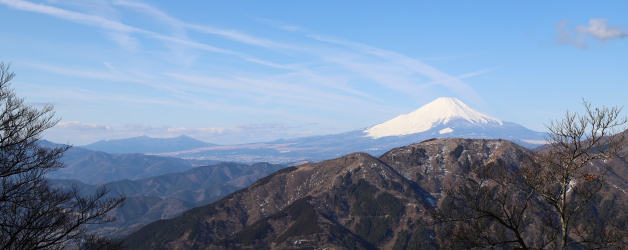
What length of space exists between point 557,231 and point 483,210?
4.12 meters

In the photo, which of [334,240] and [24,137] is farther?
[334,240]

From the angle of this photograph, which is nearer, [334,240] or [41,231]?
[41,231]

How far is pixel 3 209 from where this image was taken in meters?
25.0

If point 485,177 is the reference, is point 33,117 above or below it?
above

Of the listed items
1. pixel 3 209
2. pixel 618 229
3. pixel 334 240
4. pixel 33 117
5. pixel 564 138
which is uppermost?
pixel 33 117

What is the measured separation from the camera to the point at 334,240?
199875 millimetres

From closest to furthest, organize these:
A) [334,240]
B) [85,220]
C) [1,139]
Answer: [1,139] → [85,220] → [334,240]

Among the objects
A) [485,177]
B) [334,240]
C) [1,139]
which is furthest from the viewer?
[334,240]

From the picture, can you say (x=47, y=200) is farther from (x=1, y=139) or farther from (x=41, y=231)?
(x=1, y=139)

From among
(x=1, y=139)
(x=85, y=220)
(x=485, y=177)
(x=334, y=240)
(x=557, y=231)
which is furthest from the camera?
(x=334, y=240)

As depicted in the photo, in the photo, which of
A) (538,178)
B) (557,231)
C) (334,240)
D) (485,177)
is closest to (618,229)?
(557,231)

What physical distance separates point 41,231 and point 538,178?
30.5 meters

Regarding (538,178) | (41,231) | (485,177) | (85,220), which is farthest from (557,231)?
(41,231)

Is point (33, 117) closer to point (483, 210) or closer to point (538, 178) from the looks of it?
point (483, 210)
